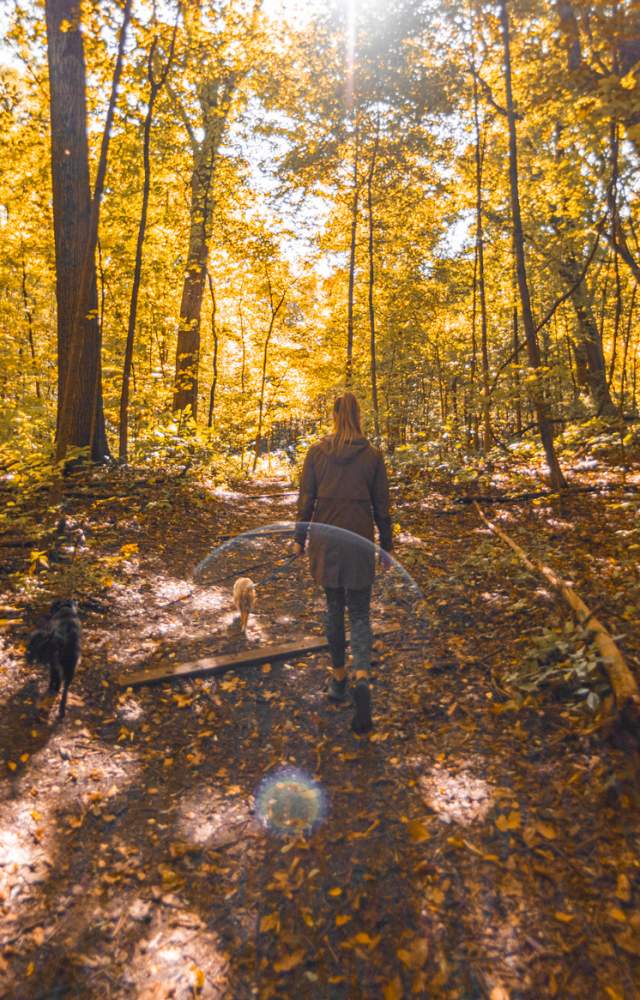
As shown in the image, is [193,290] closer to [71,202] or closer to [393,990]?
[71,202]

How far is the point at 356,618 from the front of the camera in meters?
4.10

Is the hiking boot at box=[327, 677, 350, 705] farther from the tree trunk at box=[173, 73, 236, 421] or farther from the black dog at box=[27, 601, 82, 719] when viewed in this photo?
the tree trunk at box=[173, 73, 236, 421]

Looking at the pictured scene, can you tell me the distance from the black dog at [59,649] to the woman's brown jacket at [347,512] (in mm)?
2038

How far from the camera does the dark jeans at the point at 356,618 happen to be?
4.06 meters

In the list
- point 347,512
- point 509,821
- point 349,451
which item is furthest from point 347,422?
point 509,821

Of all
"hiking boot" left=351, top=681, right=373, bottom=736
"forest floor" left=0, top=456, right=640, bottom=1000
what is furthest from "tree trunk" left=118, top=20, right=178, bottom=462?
"hiking boot" left=351, top=681, right=373, bottom=736

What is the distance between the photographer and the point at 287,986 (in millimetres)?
2289

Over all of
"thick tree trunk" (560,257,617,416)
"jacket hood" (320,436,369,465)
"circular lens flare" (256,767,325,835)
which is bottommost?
"circular lens flare" (256,767,325,835)

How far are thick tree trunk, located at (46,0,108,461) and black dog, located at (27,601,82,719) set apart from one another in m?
→ 5.37

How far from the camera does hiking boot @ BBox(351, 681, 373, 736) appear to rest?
3980 mm

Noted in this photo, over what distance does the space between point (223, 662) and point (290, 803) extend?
181 centimetres

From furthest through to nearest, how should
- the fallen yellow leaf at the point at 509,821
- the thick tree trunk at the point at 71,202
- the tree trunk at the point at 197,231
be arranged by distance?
the tree trunk at the point at 197,231
the thick tree trunk at the point at 71,202
the fallen yellow leaf at the point at 509,821

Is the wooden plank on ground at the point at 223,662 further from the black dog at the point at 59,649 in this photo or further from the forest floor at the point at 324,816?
the black dog at the point at 59,649

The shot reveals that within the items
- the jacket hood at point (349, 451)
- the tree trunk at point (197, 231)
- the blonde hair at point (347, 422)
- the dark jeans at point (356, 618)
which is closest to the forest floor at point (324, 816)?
the dark jeans at point (356, 618)
